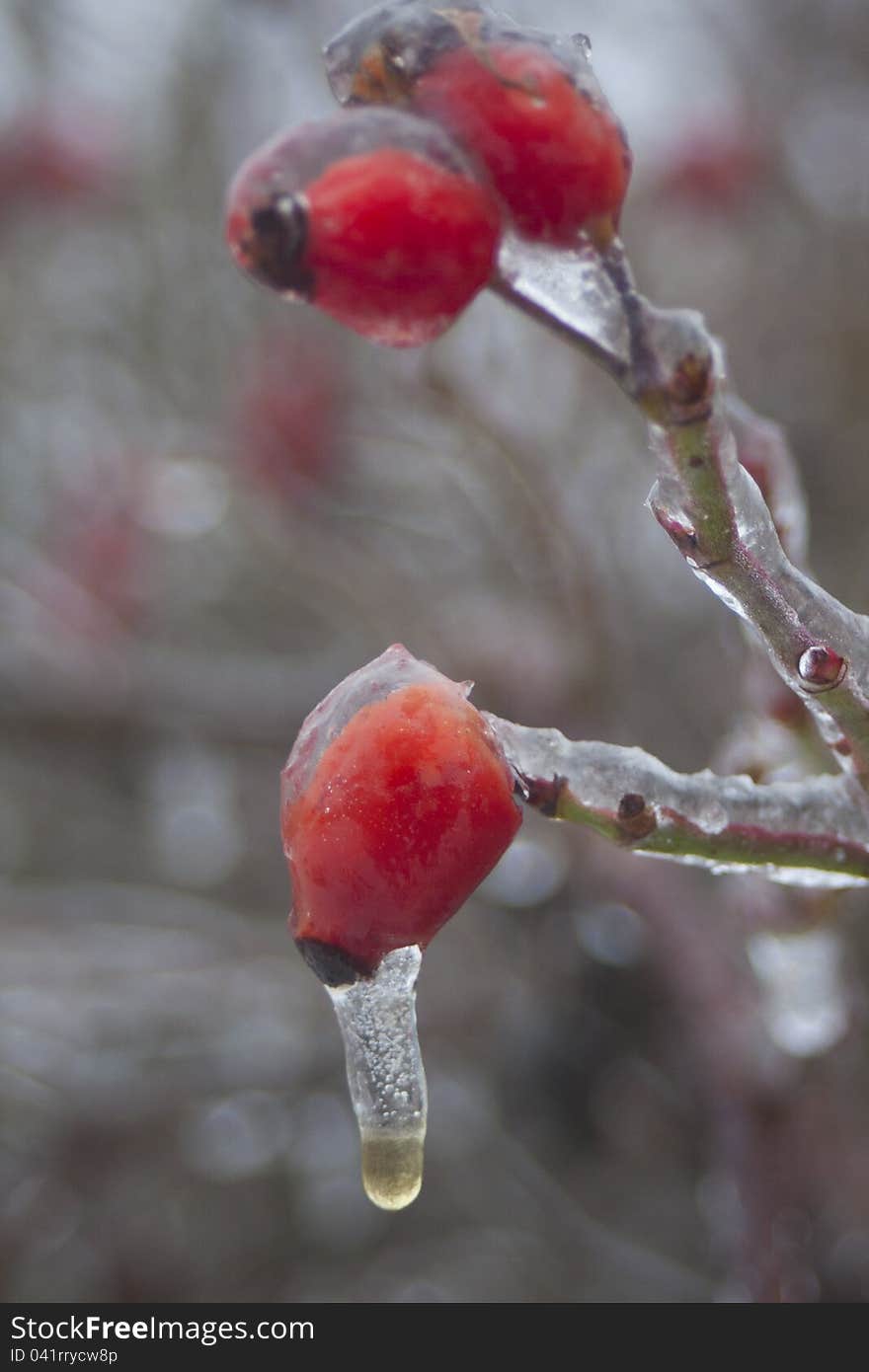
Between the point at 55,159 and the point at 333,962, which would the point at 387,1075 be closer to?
the point at 333,962

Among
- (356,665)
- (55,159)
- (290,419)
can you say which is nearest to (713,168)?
(290,419)

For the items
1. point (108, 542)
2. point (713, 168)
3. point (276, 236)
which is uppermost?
point (276, 236)

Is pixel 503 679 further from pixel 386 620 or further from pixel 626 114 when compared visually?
pixel 626 114

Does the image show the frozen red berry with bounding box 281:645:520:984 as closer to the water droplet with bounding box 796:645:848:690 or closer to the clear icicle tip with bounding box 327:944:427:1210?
the clear icicle tip with bounding box 327:944:427:1210

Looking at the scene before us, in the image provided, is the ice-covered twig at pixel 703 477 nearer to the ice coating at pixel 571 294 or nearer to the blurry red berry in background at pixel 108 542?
the ice coating at pixel 571 294

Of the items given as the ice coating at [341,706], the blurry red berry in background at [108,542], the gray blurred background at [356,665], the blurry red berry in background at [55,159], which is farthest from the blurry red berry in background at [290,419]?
the ice coating at [341,706]

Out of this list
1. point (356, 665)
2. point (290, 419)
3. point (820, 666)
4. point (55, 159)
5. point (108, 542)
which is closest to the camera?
point (820, 666)

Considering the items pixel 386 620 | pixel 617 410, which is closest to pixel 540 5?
pixel 617 410
